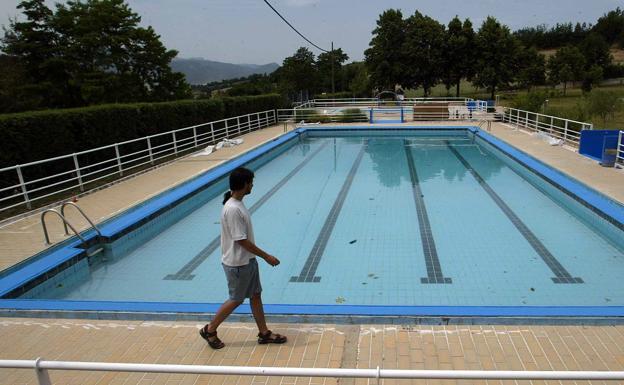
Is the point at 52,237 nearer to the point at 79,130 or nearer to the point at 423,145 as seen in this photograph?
the point at 79,130

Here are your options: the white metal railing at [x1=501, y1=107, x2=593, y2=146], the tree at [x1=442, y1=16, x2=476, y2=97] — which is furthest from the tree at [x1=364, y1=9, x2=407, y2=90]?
the white metal railing at [x1=501, y1=107, x2=593, y2=146]

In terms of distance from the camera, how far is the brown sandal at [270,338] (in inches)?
126

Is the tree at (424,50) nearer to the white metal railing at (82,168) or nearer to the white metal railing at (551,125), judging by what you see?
the white metal railing at (551,125)

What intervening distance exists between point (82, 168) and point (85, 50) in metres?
19.7

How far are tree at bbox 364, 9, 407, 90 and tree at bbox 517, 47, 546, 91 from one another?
1127cm

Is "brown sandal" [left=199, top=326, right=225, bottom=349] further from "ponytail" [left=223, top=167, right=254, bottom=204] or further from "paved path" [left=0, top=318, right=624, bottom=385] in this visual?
"ponytail" [left=223, top=167, right=254, bottom=204]

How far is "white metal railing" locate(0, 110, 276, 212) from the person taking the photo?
26.4 ft

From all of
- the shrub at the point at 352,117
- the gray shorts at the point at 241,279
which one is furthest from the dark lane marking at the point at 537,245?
the shrub at the point at 352,117

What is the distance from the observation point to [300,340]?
3254 millimetres

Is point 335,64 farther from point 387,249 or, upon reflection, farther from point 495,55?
point 387,249

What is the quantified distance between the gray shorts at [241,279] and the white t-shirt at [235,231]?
0.05 m

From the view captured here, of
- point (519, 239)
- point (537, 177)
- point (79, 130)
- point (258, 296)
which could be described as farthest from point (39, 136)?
point (537, 177)

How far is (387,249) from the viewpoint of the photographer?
6.21 meters

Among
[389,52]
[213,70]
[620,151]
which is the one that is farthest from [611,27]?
[620,151]
